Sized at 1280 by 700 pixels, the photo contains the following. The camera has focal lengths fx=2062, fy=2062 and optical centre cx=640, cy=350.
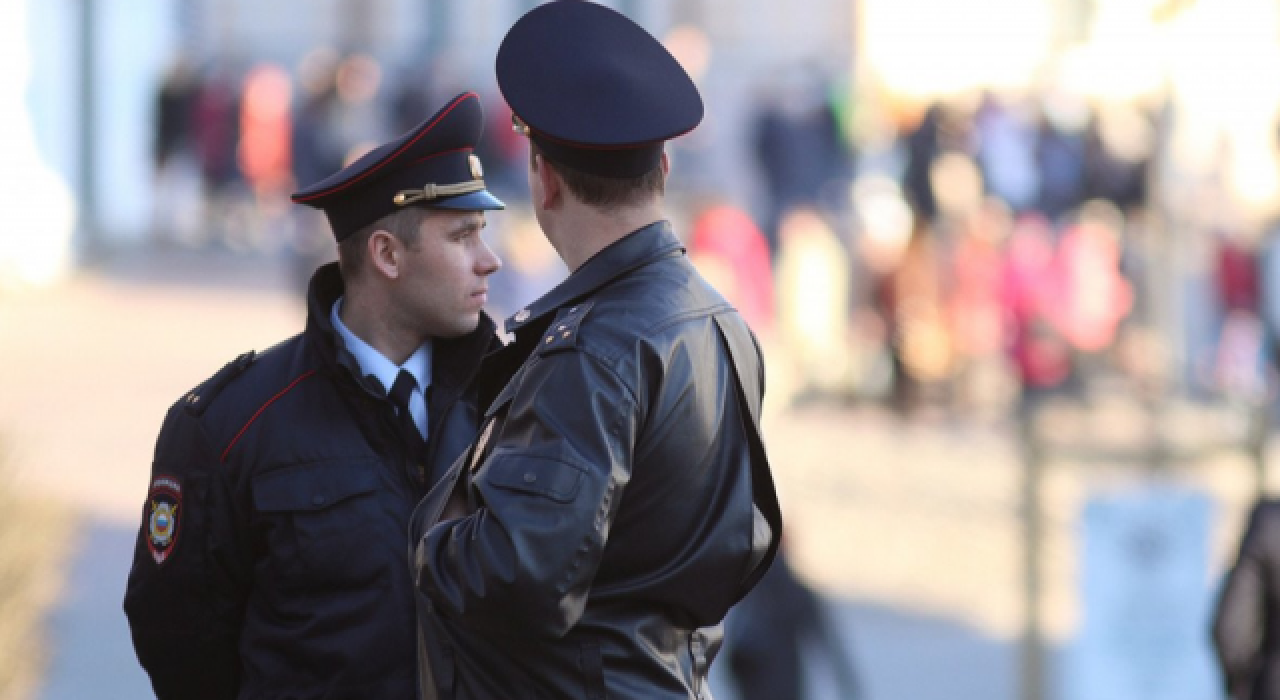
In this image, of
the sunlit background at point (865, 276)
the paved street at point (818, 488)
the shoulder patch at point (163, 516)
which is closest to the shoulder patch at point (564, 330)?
the shoulder patch at point (163, 516)

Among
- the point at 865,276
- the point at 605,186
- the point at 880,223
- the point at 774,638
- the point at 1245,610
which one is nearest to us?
the point at 605,186

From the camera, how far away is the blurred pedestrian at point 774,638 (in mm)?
7340

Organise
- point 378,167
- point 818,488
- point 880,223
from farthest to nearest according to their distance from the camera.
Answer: point 880,223 < point 818,488 < point 378,167

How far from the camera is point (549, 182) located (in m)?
2.90

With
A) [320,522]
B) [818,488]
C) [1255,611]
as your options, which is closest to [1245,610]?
[1255,611]

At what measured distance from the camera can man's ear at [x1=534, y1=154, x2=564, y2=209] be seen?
9.47 ft

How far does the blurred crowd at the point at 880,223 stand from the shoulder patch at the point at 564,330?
1121cm

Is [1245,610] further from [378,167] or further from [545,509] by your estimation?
[545,509]

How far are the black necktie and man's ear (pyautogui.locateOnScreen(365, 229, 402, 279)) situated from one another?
173 millimetres

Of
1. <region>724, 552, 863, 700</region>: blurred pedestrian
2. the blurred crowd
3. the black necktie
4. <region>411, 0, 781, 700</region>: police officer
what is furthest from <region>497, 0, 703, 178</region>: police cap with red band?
the blurred crowd

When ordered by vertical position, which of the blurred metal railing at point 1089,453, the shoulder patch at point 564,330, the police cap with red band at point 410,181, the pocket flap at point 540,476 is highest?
the police cap with red band at point 410,181

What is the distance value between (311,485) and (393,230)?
1.51 ft

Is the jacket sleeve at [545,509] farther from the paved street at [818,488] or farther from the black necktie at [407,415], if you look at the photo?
the paved street at [818,488]

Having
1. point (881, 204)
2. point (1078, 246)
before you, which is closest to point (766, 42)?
point (881, 204)
